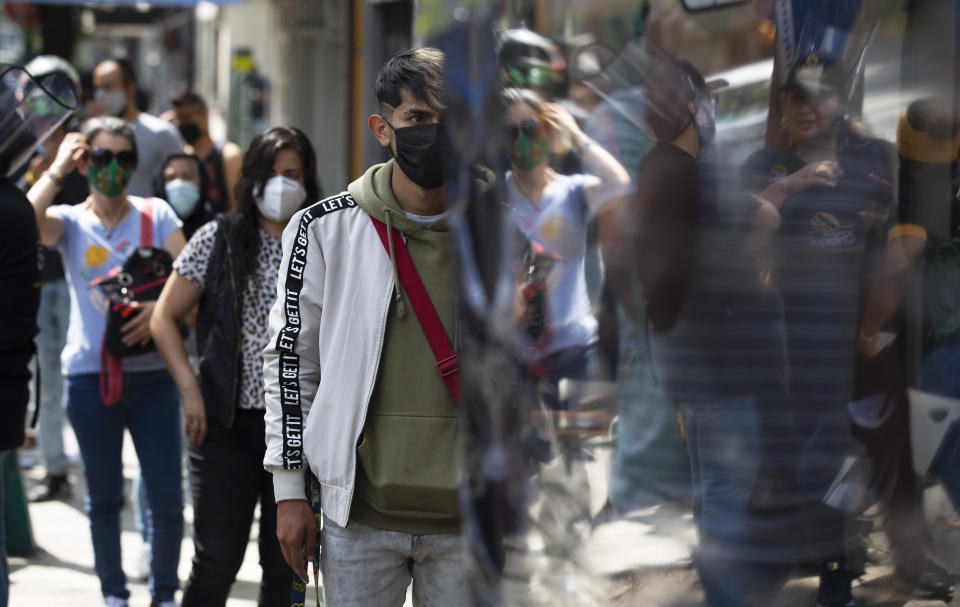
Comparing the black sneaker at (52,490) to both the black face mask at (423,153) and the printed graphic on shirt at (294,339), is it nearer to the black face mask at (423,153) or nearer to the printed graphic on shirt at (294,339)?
the printed graphic on shirt at (294,339)

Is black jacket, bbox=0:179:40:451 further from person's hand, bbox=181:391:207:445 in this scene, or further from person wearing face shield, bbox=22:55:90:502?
person wearing face shield, bbox=22:55:90:502

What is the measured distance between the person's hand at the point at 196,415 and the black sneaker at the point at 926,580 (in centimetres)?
233

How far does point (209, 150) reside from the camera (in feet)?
23.1

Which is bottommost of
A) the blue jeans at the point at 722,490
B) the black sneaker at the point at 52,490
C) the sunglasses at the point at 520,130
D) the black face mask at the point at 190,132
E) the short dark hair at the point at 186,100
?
the black sneaker at the point at 52,490

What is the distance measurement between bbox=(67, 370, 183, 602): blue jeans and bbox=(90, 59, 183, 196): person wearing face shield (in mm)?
2021

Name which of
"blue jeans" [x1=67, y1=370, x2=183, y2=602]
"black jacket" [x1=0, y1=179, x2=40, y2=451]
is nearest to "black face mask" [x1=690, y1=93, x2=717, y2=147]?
"black jacket" [x1=0, y1=179, x2=40, y2=451]

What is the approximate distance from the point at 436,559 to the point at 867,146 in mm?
1335

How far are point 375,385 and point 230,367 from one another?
1.19 m

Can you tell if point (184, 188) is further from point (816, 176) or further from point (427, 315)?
point (816, 176)

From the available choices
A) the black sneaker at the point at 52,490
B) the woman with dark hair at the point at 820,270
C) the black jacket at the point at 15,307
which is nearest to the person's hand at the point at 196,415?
the black jacket at the point at 15,307

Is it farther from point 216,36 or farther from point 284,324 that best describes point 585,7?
point 216,36

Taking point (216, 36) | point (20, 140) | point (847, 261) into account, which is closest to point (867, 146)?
point (847, 261)

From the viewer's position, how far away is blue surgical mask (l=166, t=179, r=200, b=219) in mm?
5562

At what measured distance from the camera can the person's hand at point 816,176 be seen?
1.95 metres
